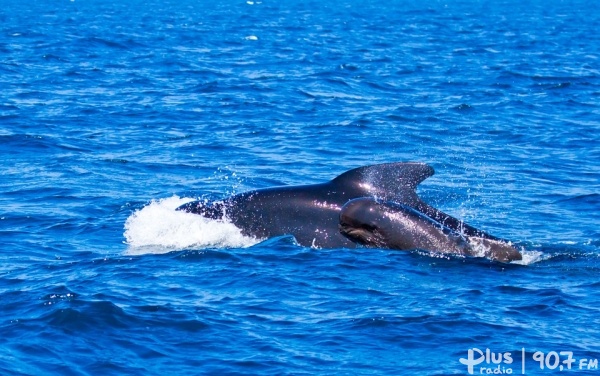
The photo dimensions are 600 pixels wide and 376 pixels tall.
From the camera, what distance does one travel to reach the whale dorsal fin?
15.4 meters

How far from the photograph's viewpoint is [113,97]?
1227 inches

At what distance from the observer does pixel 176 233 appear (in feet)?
53.0

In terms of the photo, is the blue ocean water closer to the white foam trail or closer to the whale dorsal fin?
the white foam trail

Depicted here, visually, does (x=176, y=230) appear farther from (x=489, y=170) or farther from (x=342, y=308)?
(x=489, y=170)

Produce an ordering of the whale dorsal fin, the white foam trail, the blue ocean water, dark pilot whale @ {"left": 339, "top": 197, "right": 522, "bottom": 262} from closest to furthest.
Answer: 1. the blue ocean water
2. dark pilot whale @ {"left": 339, "top": 197, "right": 522, "bottom": 262}
3. the whale dorsal fin
4. the white foam trail

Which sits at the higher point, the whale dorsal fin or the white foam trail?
the whale dorsal fin

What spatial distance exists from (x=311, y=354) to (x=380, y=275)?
2840mm

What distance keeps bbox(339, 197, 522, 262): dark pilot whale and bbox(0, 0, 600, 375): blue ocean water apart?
22 centimetres

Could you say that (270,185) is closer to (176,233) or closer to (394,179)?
(176,233)

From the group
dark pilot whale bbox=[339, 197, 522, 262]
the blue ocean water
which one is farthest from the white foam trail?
dark pilot whale bbox=[339, 197, 522, 262]

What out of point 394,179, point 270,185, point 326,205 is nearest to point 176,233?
point 326,205

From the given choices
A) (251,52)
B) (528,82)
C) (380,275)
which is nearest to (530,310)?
(380,275)

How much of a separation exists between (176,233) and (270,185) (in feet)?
14.6

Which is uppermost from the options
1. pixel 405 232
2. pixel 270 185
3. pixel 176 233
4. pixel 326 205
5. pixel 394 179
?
pixel 394 179
